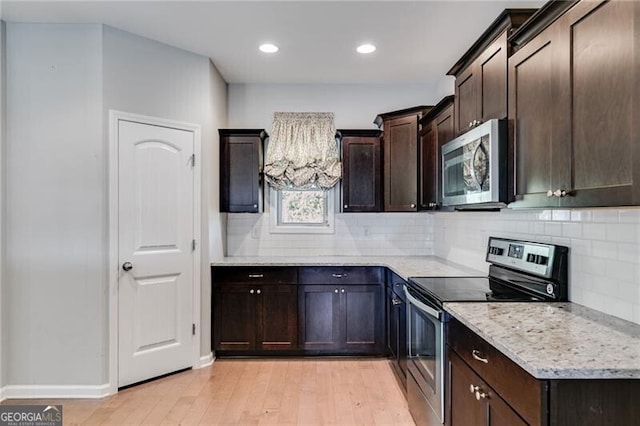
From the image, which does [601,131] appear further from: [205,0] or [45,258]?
[45,258]

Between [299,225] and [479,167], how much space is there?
2414mm

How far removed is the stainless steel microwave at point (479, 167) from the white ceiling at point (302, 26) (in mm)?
961

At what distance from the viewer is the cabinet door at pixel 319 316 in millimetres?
3654

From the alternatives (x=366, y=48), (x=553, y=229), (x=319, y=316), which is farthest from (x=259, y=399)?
(x=366, y=48)

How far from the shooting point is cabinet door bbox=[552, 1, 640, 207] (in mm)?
1210

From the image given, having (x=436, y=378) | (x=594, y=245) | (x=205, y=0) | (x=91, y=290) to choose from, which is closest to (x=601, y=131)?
(x=594, y=245)

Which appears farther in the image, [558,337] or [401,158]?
[401,158]

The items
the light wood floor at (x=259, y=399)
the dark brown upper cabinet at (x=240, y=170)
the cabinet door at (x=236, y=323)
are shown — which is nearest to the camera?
the light wood floor at (x=259, y=399)

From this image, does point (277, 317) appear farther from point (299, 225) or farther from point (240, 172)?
point (240, 172)

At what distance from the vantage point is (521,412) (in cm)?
126

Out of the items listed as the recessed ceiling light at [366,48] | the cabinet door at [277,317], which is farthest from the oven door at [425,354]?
the recessed ceiling light at [366,48]

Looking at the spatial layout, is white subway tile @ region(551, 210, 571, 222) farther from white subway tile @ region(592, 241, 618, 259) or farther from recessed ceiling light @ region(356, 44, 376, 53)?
recessed ceiling light @ region(356, 44, 376, 53)

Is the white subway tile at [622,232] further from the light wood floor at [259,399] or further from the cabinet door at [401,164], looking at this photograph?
the cabinet door at [401,164]

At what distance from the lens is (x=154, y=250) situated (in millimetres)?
3186
